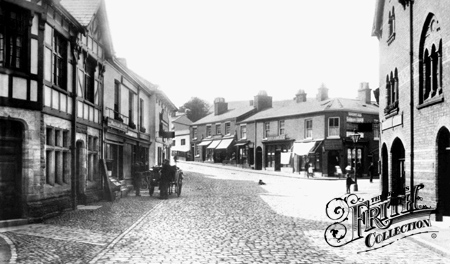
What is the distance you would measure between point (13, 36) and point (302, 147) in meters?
34.6

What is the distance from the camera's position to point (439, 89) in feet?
42.2

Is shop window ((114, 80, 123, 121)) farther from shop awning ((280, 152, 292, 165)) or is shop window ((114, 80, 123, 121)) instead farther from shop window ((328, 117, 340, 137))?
shop awning ((280, 152, 292, 165))

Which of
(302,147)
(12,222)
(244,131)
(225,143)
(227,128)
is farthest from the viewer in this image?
(227,128)

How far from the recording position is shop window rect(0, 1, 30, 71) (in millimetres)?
11742

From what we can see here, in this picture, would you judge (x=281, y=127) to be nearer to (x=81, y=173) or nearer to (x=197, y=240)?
(x=81, y=173)

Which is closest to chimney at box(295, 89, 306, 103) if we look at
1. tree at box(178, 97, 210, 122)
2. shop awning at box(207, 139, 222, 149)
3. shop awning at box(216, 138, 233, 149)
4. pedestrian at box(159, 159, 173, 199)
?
shop awning at box(216, 138, 233, 149)

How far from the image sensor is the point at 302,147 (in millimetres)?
44000

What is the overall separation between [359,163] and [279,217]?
29.9m

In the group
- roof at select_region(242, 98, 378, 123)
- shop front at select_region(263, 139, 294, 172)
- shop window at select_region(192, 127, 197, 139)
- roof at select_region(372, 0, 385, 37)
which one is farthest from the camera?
shop window at select_region(192, 127, 197, 139)

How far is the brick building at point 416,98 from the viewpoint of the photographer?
12695 mm

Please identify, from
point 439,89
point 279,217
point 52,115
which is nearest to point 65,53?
point 52,115

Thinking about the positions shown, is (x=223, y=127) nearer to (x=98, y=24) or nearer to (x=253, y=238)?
(x=98, y=24)

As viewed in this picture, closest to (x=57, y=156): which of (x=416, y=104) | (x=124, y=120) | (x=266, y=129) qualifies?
(x=124, y=120)

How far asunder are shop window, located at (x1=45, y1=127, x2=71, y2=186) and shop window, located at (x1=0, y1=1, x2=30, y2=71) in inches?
90.4
